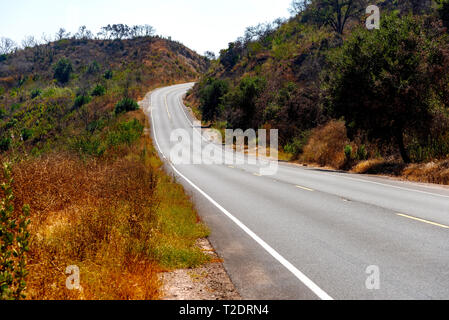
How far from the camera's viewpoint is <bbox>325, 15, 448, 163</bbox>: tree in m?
18.1

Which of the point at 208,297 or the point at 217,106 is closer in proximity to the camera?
the point at 208,297

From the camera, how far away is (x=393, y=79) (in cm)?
1822

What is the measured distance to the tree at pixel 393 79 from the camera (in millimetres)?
18141

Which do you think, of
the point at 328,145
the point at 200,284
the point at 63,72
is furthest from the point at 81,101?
the point at 200,284

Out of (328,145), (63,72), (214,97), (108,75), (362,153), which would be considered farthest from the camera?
(63,72)

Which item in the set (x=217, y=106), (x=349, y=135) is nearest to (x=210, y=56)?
(x=217, y=106)

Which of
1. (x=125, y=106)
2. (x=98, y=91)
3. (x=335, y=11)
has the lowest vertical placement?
(x=125, y=106)

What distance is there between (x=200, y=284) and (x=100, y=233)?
2.07m

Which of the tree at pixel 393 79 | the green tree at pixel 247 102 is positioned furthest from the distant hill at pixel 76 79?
the tree at pixel 393 79

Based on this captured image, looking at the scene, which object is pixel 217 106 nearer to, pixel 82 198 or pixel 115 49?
pixel 82 198

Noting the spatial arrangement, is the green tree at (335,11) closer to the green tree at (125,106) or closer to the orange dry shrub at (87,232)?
the green tree at (125,106)

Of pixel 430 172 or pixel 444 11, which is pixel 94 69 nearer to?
pixel 444 11

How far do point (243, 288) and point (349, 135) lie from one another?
20085 mm

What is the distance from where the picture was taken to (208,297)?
474cm
